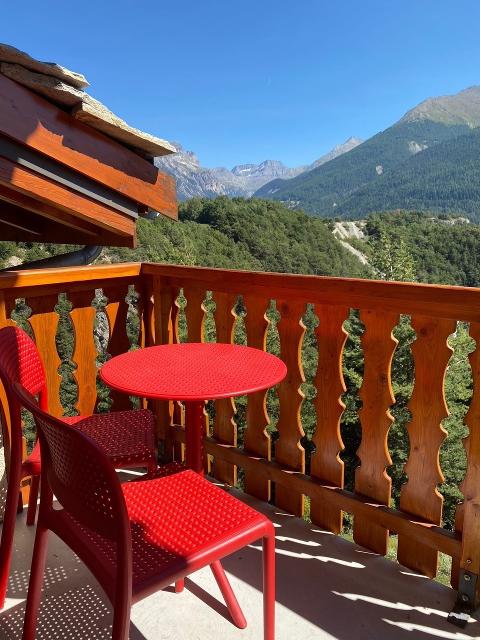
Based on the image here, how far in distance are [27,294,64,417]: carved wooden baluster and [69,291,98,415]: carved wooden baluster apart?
0.13 m

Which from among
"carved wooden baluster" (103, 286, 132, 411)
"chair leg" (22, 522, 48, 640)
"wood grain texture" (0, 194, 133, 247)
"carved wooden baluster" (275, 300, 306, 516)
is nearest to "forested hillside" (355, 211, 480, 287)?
"wood grain texture" (0, 194, 133, 247)

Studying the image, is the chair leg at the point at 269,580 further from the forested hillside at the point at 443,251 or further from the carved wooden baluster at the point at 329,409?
the forested hillside at the point at 443,251

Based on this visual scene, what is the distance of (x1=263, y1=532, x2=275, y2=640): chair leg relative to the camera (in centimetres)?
130

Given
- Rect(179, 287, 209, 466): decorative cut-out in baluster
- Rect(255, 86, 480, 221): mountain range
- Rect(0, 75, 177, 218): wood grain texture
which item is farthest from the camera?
Rect(255, 86, 480, 221): mountain range

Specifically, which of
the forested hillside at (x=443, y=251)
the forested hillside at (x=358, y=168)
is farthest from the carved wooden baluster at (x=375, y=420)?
the forested hillside at (x=358, y=168)

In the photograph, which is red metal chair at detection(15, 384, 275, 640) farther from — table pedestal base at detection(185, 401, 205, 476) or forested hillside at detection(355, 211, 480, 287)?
forested hillside at detection(355, 211, 480, 287)

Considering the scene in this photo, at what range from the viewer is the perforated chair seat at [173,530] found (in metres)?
1.12

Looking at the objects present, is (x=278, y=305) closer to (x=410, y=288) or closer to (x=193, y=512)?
(x=410, y=288)

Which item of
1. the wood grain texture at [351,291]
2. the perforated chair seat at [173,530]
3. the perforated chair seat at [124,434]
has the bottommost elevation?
the perforated chair seat at [173,530]

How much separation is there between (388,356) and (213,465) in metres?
1.37

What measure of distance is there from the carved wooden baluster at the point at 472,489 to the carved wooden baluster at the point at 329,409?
0.53 metres

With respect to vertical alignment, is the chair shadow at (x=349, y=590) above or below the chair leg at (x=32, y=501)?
below

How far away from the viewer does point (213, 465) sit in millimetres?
2906

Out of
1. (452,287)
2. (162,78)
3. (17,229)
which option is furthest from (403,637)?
(162,78)
